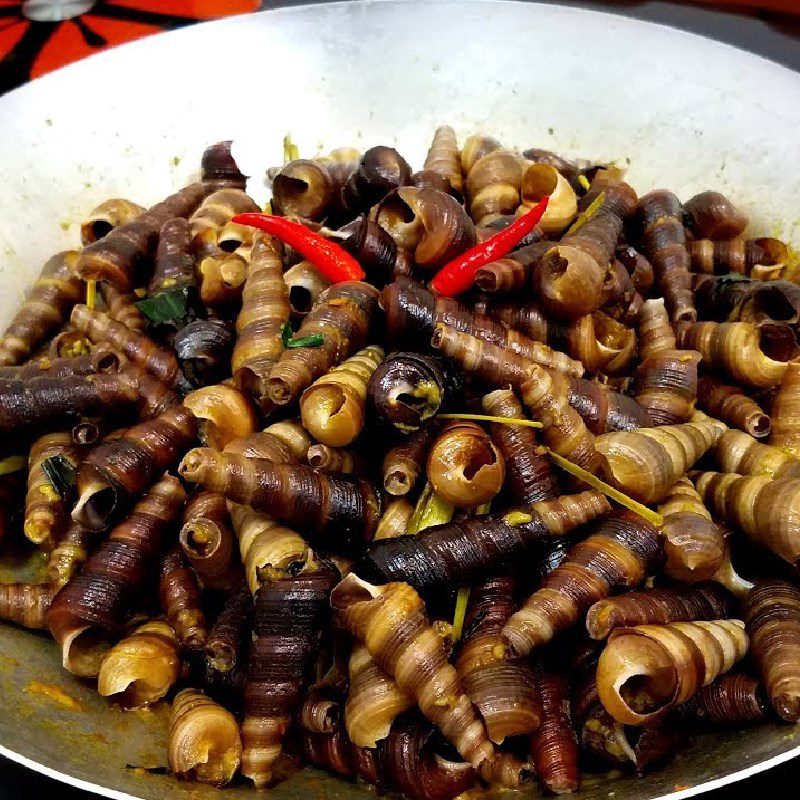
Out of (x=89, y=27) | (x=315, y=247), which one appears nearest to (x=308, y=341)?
(x=315, y=247)

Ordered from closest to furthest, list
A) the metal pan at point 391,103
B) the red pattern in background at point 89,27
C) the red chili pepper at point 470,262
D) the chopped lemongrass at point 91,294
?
the red chili pepper at point 470,262 → the chopped lemongrass at point 91,294 → the metal pan at point 391,103 → the red pattern in background at point 89,27

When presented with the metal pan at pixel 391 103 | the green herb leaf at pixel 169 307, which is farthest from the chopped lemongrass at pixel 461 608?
the metal pan at pixel 391 103

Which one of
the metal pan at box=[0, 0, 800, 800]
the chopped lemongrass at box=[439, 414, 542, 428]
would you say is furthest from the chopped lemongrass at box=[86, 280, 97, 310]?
the chopped lemongrass at box=[439, 414, 542, 428]

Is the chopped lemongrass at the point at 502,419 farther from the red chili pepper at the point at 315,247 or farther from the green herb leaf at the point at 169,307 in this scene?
the green herb leaf at the point at 169,307

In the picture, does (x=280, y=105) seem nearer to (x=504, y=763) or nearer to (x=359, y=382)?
(x=359, y=382)

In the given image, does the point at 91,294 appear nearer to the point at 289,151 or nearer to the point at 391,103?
the point at 289,151

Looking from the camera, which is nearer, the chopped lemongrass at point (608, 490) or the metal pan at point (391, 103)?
the chopped lemongrass at point (608, 490)

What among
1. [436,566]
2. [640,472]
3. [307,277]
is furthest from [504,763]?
[307,277]

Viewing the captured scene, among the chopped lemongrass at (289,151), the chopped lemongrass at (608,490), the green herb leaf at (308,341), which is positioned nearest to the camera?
the chopped lemongrass at (608,490)
